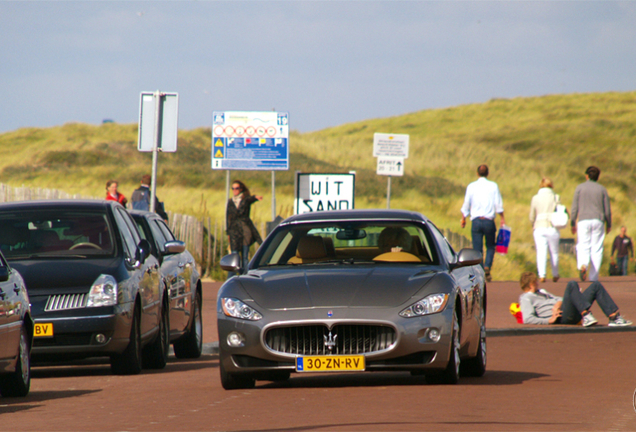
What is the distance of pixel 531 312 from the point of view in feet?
55.8

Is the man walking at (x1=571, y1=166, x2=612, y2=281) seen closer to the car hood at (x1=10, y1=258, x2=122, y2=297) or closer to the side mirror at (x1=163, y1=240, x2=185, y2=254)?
the side mirror at (x1=163, y1=240, x2=185, y2=254)

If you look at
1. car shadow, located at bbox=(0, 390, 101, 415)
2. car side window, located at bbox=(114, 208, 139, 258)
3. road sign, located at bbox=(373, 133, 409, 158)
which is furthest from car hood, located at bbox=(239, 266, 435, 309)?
road sign, located at bbox=(373, 133, 409, 158)

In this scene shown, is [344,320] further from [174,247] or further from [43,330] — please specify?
[174,247]

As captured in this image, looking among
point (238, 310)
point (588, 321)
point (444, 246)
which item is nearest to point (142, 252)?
point (238, 310)

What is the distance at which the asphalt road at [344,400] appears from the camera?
25.1 feet

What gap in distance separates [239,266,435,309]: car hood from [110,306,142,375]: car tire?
2.07m

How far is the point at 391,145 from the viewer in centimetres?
2655

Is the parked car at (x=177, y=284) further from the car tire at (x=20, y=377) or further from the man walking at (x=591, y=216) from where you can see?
the man walking at (x=591, y=216)

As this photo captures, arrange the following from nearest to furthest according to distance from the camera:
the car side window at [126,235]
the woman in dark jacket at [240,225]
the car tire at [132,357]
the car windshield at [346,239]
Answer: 1. the car windshield at [346,239]
2. the car tire at [132,357]
3. the car side window at [126,235]
4. the woman in dark jacket at [240,225]

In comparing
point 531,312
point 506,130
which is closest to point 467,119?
point 506,130

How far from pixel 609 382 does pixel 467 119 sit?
14797 cm

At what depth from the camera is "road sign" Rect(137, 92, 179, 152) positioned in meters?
16.8

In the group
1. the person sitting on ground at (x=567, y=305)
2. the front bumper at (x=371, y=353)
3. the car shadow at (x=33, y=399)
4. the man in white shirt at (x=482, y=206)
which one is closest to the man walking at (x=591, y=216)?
the man in white shirt at (x=482, y=206)

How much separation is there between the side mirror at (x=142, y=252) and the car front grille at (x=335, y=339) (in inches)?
120
